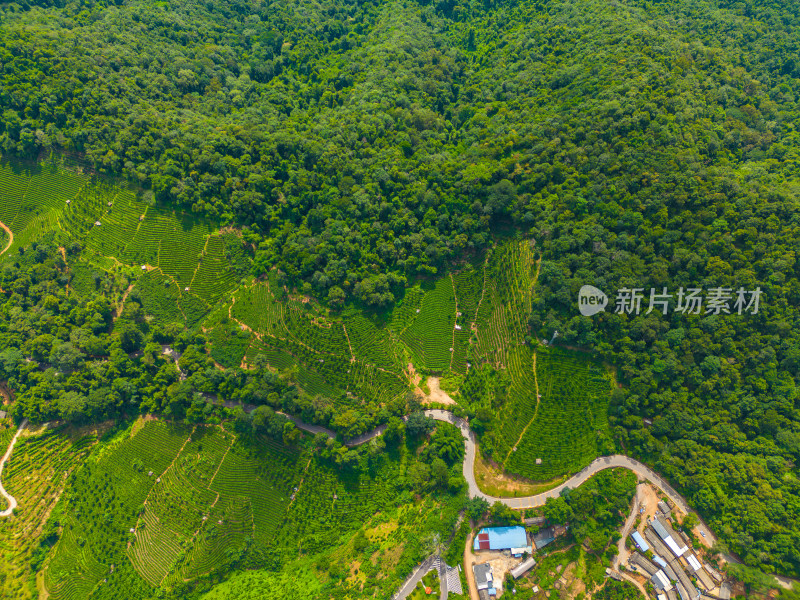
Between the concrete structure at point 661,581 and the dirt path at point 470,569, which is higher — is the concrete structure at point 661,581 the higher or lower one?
the higher one

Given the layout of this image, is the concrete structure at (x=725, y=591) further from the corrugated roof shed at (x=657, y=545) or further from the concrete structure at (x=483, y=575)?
the concrete structure at (x=483, y=575)

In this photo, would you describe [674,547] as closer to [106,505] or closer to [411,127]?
[106,505]

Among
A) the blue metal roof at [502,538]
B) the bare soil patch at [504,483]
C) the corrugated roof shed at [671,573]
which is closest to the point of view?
the corrugated roof shed at [671,573]

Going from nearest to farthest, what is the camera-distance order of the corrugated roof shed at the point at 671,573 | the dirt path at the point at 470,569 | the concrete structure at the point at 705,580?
the concrete structure at the point at 705,580, the corrugated roof shed at the point at 671,573, the dirt path at the point at 470,569

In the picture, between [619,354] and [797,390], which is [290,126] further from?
[797,390]

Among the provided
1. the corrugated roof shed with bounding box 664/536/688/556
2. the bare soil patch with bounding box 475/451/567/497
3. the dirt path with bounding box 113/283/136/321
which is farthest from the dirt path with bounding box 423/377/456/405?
the dirt path with bounding box 113/283/136/321

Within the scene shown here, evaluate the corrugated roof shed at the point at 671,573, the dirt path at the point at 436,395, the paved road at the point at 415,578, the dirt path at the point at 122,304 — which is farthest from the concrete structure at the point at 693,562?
the dirt path at the point at 122,304

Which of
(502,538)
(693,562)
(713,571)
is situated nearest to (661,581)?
(693,562)
